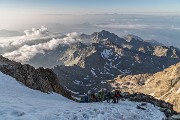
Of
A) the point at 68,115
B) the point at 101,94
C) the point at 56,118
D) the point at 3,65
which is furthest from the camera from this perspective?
the point at 3,65

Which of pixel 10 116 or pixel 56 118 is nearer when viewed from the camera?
pixel 10 116

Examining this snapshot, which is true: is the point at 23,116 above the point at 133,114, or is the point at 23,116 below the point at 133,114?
above

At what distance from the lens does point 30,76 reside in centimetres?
6706

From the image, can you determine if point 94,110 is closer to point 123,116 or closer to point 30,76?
point 123,116

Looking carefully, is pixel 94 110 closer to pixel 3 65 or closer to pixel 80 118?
pixel 80 118

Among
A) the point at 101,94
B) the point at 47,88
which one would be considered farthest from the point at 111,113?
the point at 47,88

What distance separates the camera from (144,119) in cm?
3522

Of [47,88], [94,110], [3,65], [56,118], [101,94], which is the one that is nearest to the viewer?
[56,118]

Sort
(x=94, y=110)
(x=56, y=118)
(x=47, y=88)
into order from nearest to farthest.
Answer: (x=56, y=118) < (x=94, y=110) < (x=47, y=88)

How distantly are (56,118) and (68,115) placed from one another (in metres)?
2.00

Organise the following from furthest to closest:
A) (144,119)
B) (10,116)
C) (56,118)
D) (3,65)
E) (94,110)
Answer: (3,65) < (144,119) < (94,110) < (56,118) < (10,116)

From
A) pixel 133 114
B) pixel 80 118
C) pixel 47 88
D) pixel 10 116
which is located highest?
pixel 10 116

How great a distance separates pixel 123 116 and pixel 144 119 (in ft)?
9.80

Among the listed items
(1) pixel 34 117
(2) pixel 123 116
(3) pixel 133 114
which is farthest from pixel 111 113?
(1) pixel 34 117
